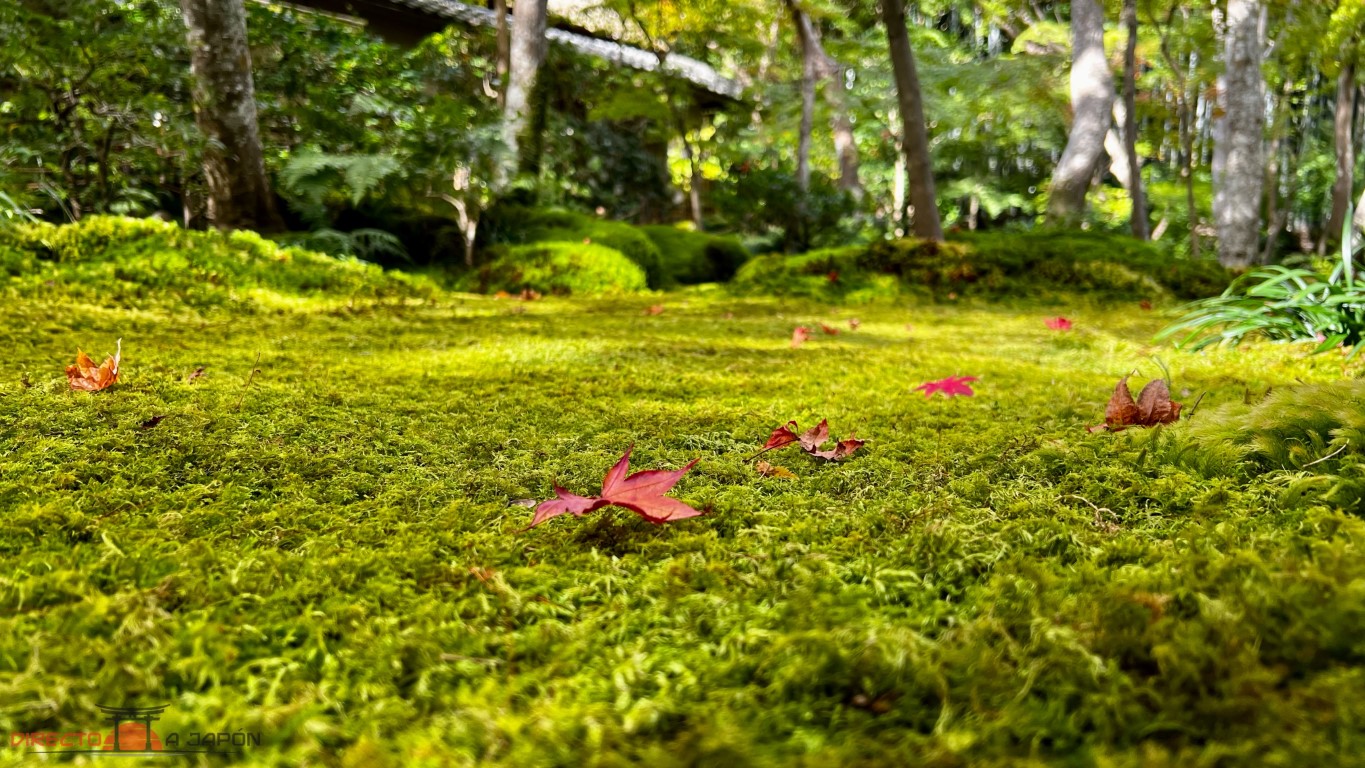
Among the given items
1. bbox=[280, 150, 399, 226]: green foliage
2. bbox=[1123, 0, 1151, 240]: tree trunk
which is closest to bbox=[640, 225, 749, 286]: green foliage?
bbox=[280, 150, 399, 226]: green foliage

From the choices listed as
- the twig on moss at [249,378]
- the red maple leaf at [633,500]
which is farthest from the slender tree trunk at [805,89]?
the red maple leaf at [633,500]

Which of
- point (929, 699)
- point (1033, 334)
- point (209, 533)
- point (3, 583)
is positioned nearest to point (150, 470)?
point (209, 533)

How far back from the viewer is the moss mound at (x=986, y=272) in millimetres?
5875

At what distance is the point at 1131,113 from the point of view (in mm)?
8258

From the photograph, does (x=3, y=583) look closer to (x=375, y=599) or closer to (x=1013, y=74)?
(x=375, y=599)

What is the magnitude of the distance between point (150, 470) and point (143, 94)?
4.43 meters

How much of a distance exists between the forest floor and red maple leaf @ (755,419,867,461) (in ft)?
0.09

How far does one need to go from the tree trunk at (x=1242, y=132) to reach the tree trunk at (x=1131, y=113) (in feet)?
2.90

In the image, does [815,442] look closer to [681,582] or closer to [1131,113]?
[681,582]

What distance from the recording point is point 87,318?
263 cm

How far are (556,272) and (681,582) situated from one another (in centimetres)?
505

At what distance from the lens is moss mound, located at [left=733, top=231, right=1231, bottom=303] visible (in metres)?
5.88

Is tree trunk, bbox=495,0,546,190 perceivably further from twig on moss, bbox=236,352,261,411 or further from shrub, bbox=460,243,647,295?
twig on moss, bbox=236,352,261,411

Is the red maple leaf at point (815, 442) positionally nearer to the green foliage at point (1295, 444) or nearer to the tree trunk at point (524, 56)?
the green foliage at point (1295, 444)
